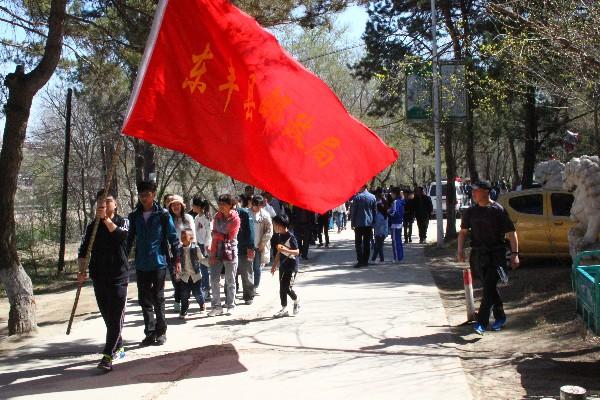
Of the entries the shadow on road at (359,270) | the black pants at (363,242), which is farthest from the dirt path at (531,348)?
the black pants at (363,242)

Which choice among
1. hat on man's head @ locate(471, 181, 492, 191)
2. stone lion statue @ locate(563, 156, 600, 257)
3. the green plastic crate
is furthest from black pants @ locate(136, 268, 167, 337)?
stone lion statue @ locate(563, 156, 600, 257)

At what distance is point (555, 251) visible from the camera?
44.6 feet

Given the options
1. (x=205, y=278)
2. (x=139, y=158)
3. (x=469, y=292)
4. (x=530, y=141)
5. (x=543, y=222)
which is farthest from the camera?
(x=139, y=158)

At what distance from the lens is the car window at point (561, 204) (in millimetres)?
13702

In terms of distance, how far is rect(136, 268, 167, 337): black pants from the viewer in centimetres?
794

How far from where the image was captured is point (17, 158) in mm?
9375

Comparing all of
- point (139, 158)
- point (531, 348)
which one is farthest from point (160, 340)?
point (139, 158)

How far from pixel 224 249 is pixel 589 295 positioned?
5174mm

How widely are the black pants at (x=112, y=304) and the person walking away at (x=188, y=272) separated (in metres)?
2.71

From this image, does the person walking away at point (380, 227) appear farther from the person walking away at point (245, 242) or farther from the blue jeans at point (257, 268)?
the person walking away at point (245, 242)

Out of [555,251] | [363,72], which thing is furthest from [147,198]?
[363,72]

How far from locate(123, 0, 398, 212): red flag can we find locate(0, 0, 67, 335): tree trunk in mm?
3454

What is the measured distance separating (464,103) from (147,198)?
1172 cm

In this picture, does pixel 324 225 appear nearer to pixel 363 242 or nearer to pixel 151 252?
pixel 363 242
